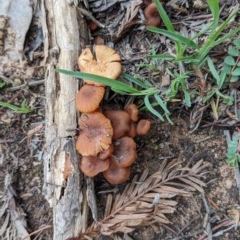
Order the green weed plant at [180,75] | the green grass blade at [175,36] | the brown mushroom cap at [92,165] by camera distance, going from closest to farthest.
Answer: the green grass blade at [175,36], the green weed plant at [180,75], the brown mushroom cap at [92,165]

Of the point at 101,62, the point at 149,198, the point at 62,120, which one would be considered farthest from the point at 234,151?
the point at 62,120

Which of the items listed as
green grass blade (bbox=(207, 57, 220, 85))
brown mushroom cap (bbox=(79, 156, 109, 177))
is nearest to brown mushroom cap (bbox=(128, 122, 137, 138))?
brown mushroom cap (bbox=(79, 156, 109, 177))

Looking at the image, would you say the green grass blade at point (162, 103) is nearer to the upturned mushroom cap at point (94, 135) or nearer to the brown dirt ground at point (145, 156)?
the brown dirt ground at point (145, 156)

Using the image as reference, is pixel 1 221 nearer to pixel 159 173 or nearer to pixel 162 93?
pixel 159 173

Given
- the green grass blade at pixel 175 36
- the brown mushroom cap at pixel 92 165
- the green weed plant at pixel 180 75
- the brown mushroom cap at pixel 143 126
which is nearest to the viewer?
the green grass blade at pixel 175 36

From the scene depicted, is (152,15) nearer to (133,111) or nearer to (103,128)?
(133,111)

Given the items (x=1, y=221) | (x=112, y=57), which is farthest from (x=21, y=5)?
(x=1, y=221)

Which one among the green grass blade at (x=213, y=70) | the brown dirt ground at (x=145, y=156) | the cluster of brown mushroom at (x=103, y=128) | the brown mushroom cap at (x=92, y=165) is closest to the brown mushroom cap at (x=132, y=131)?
the cluster of brown mushroom at (x=103, y=128)
